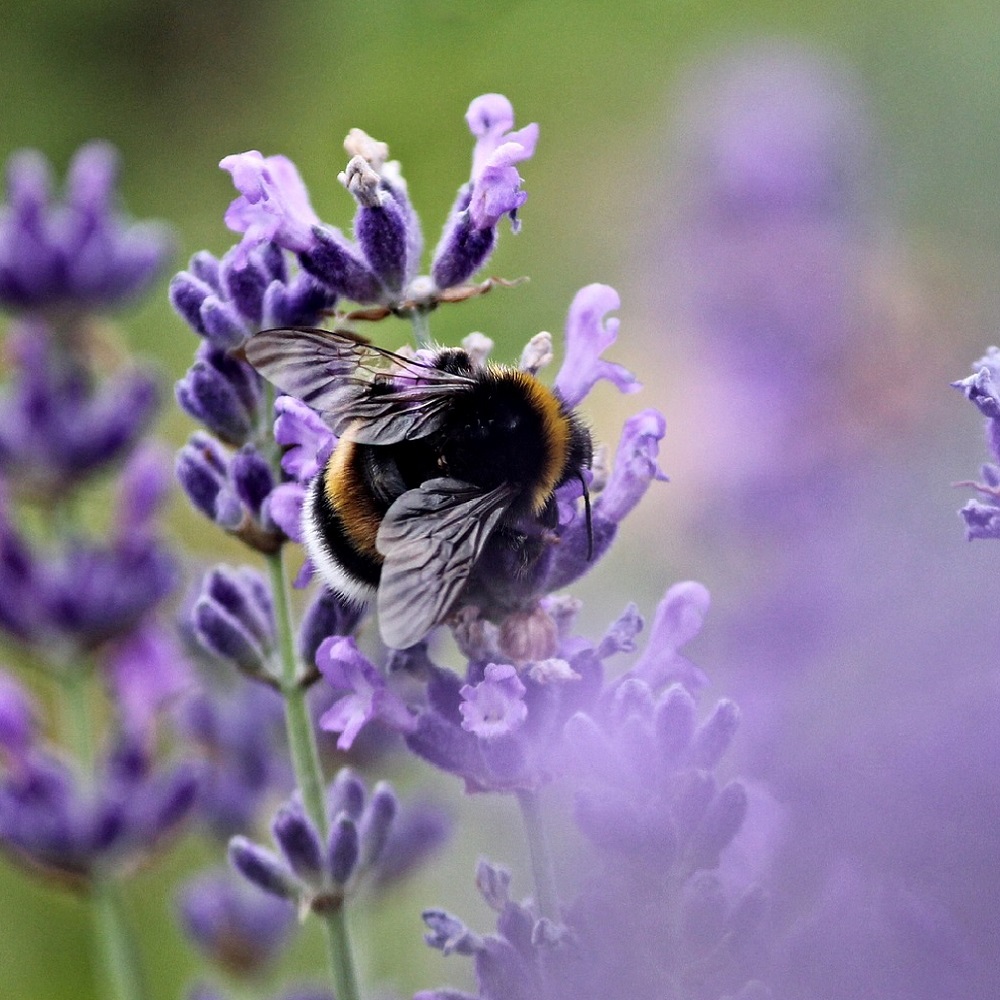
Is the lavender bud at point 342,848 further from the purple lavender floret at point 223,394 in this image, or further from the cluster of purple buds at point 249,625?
the purple lavender floret at point 223,394

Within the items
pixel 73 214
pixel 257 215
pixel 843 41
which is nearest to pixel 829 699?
pixel 257 215

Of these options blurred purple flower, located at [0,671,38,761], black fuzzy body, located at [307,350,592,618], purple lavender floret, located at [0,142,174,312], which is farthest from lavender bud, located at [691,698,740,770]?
purple lavender floret, located at [0,142,174,312]

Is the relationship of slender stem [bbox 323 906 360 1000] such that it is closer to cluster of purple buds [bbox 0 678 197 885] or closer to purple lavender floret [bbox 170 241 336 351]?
purple lavender floret [bbox 170 241 336 351]

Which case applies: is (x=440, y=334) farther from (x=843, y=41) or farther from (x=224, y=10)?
(x=224, y=10)

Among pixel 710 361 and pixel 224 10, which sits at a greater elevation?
pixel 224 10

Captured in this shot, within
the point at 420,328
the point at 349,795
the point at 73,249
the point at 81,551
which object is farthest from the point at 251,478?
the point at 73,249

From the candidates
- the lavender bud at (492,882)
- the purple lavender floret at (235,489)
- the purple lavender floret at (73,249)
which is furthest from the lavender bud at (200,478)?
the purple lavender floret at (73,249)

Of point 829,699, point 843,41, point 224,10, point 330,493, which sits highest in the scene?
point 224,10
